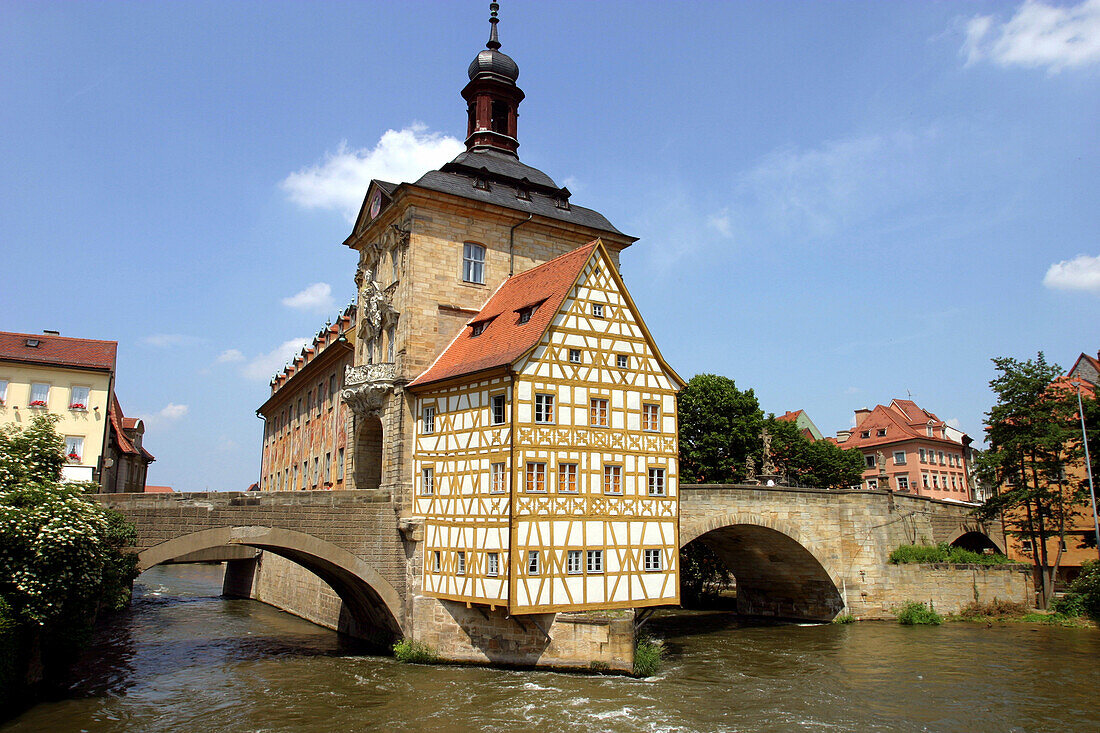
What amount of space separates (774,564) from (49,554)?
25.8m

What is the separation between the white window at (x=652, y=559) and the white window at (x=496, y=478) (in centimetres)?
449

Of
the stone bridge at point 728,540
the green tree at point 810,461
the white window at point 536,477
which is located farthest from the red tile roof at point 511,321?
the green tree at point 810,461

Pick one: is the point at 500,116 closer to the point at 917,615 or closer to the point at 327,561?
the point at 327,561

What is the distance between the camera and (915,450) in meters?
57.7

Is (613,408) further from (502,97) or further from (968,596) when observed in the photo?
(968,596)

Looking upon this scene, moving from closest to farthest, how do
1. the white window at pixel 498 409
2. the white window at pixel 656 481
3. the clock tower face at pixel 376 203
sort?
the white window at pixel 498 409
the white window at pixel 656 481
the clock tower face at pixel 376 203

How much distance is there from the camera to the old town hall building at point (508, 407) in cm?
2027

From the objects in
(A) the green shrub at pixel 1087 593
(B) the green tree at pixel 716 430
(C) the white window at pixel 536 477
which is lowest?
(A) the green shrub at pixel 1087 593

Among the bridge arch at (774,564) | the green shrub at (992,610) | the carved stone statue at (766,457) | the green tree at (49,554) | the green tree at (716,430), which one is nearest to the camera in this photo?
the green tree at (49,554)

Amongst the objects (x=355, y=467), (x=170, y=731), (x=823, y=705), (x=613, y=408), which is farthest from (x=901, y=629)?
(x=170, y=731)

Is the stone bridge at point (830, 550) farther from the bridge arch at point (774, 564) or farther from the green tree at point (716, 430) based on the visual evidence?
the green tree at point (716, 430)

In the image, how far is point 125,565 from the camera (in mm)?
18672

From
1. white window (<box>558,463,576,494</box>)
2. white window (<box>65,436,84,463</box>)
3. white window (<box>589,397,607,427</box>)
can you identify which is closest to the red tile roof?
white window (<box>589,397,607,427</box>)

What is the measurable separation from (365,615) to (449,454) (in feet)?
24.8
